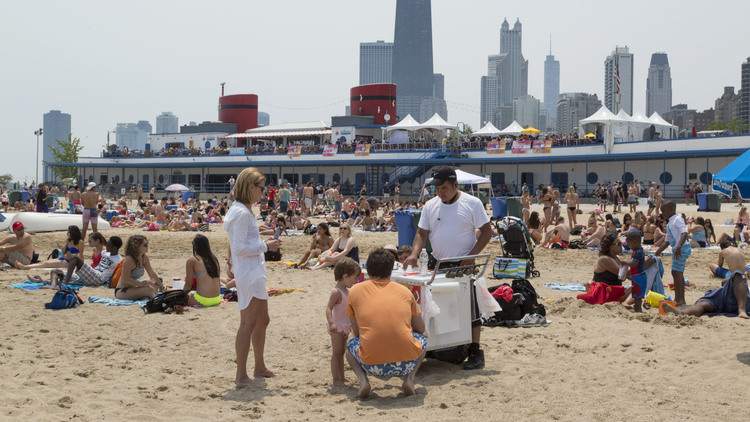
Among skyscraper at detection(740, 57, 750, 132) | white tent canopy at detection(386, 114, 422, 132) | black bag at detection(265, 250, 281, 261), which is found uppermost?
skyscraper at detection(740, 57, 750, 132)

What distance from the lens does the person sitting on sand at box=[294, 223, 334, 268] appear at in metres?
11.5

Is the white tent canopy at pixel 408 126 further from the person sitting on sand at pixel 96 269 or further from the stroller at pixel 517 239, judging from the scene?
the person sitting on sand at pixel 96 269

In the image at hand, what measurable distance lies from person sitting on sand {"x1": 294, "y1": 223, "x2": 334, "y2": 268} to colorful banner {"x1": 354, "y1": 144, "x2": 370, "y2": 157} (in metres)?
27.0

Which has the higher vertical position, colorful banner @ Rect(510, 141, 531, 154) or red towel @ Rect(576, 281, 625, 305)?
colorful banner @ Rect(510, 141, 531, 154)

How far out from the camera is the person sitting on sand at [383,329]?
462 centimetres

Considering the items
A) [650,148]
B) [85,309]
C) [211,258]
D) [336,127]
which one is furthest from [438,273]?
[336,127]

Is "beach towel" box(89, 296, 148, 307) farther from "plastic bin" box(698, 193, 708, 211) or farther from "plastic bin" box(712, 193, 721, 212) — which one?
"plastic bin" box(712, 193, 721, 212)

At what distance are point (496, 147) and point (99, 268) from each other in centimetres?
2798

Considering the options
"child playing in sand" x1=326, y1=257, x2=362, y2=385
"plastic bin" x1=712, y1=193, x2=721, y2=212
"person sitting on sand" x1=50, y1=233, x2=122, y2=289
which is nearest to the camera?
"child playing in sand" x1=326, y1=257, x2=362, y2=385

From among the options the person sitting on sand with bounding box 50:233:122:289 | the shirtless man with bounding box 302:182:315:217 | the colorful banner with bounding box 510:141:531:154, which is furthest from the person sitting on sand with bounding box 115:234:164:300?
the colorful banner with bounding box 510:141:531:154

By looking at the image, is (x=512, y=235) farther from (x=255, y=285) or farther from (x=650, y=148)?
(x=650, y=148)

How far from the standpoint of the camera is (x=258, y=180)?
4891mm

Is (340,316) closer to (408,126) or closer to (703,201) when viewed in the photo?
(703,201)

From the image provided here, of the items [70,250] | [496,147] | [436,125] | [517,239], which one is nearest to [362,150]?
[436,125]
